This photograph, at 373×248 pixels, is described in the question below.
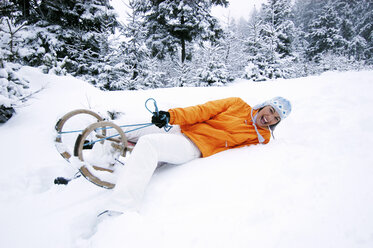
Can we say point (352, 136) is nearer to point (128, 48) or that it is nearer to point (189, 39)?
point (128, 48)

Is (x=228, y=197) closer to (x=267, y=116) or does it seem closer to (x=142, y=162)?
(x=142, y=162)

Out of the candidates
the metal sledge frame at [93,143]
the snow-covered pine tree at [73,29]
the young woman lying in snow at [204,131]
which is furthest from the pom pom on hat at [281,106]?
the snow-covered pine tree at [73,29]

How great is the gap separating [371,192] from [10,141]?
446cm

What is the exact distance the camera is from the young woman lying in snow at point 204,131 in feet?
5.48

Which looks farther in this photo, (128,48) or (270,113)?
(128,48)

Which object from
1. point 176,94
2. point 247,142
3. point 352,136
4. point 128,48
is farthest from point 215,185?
point 128,48

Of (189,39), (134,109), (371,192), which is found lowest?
(371,192)

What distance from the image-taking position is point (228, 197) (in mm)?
1506

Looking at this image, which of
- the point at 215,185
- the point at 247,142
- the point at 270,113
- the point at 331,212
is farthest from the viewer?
the point at 247,142

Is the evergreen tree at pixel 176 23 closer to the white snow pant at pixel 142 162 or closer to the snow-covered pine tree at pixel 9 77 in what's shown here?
the snow-covered pine tree at pixel 9 77

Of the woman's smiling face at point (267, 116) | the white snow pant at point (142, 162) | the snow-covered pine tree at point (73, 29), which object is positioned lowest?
the white snow pant at point (142, 162)

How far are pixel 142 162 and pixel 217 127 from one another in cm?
106

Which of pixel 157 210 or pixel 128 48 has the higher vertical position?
pixel 128 48

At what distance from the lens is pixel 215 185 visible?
1.66 meters
